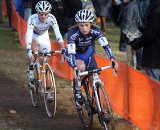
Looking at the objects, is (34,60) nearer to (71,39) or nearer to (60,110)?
(60,110)

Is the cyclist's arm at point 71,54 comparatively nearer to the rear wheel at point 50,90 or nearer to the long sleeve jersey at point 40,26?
the rear wheel at point 50,90

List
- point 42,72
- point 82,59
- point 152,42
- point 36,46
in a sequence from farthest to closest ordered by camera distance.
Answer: point 36,46, point 42,72, point 82,59, point 152,42

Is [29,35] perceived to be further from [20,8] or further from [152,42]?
[20,8]

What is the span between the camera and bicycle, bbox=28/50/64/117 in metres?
10.3

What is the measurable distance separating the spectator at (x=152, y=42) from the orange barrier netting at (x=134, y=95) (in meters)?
0.29

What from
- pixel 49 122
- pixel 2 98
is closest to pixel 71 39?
pixel 49 122

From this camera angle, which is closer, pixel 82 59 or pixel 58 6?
pixel 82 59

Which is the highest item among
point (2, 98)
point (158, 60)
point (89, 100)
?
point (158, 60)

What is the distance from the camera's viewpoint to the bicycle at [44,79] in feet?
33.8

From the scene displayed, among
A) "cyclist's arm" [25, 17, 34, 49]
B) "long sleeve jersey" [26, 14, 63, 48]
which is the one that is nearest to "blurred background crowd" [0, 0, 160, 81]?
"long sleeve jersey" [26, 14, 63, 48]

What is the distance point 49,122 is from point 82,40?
5.29 ft

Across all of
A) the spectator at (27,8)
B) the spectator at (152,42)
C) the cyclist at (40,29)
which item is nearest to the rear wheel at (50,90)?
the cyclist at (40,29)

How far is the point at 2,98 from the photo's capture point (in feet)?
39.1

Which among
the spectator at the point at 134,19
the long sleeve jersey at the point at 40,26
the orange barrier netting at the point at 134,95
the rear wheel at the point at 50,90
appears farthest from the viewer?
the spectator at the point at 134,19
